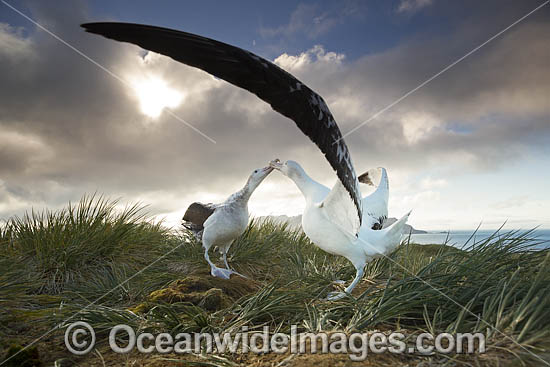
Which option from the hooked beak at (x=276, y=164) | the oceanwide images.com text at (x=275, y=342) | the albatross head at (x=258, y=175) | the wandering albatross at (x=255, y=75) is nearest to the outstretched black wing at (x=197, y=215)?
the albatross head at (x=258, y=175)

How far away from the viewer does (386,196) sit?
510 cm

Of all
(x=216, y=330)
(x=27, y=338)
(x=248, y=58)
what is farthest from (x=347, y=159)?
(x=27, y=338)

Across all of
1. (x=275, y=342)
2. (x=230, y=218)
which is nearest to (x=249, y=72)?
(x=275, y=342)

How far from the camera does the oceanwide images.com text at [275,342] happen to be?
2311mm

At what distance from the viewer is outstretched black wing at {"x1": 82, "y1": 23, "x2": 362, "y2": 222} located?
2.15m

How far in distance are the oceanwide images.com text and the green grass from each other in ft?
0.33

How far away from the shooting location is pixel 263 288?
12.0 ft

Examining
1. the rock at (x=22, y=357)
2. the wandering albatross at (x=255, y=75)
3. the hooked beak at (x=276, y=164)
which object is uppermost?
the hooked beak at (x=276, y=164)

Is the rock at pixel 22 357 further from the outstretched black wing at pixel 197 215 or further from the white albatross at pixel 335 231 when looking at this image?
the outstretched black wing at pixel 197 215

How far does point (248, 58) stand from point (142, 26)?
2.39ft

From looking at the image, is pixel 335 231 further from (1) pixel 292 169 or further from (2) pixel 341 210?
(1) pixel 292 169

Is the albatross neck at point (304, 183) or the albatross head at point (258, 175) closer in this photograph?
the albatross neck at point (304, 183)

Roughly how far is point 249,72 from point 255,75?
0.05m

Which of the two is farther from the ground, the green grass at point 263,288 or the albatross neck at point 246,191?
the albatross neck at point 246,191
